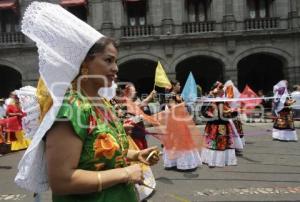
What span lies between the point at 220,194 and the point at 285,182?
137 centimetres

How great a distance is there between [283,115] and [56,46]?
38.1 ft

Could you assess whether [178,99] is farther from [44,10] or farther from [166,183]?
[44,10]

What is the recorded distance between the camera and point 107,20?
2192 cm

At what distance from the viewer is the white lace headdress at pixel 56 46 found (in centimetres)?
202

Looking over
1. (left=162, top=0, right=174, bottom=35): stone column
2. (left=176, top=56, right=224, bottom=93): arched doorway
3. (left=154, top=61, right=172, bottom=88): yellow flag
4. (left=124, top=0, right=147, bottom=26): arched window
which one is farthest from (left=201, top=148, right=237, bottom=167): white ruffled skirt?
(left=176, top=56, right=224, bottom=93): arched doorway

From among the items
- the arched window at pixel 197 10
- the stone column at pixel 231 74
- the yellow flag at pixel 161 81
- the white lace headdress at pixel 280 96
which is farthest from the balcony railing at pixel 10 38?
the yellow flag at pixel 161 81

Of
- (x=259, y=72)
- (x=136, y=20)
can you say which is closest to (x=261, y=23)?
(x=259, y=72)

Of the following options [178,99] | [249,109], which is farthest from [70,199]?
[249,109]

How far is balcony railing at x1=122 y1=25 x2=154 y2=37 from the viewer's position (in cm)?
2205

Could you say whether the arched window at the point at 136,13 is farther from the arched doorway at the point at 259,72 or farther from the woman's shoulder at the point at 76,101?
the woman's shoulder at the point at 76,101

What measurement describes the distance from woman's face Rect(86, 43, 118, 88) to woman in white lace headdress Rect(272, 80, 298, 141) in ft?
35.8

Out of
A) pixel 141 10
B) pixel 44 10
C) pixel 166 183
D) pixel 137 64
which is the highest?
pixel 141 10

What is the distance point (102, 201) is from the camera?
201 cm

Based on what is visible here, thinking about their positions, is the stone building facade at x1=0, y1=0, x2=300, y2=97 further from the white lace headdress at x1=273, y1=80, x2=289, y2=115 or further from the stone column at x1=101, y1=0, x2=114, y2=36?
the white lace headdress at x1=273, y1=80, x2=289, y2=115
